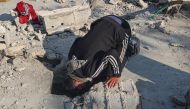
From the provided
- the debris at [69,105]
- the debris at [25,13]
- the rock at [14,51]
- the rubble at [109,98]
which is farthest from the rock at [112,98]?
the debris at [25,13]

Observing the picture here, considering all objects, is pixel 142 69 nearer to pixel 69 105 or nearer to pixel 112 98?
pixel 112 98

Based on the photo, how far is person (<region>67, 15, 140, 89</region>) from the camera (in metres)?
5.98

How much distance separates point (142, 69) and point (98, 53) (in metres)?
1.18

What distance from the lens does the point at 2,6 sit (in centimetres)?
1038

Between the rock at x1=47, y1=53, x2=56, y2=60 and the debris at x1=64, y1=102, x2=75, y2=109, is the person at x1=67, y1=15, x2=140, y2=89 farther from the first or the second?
the rock at x1=47, y1=53, x2=56, y2=60

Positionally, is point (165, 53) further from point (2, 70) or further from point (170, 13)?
point (2, 70)

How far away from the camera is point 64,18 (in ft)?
28.4

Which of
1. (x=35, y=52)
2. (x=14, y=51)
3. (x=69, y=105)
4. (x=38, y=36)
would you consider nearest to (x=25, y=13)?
(x=38, y=36)

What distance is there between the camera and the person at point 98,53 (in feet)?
19.6

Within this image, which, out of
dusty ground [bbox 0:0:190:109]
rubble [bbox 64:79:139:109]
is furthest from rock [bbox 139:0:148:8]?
rubble [bbox 64:79:139:109]

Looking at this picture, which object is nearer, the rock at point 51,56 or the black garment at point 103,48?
the black garment at point 103,48

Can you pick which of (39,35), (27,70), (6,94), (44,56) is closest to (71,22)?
(39,35)

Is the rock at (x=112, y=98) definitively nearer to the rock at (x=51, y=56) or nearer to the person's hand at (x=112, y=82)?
the person's hand at (x=112, y=82)

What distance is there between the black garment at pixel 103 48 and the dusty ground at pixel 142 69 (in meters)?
0.45
